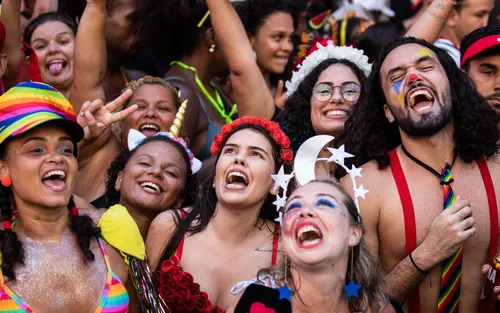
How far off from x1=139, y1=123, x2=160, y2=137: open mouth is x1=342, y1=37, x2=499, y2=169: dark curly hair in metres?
1.34

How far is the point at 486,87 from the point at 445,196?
42.8 inches

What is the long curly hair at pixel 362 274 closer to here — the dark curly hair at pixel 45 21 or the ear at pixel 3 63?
the ear at pixel 3 63

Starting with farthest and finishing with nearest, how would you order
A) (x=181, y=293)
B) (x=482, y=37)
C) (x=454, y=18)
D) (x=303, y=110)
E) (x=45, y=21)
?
(x=454, y=18) → (x=45, y=21) → (x=303, y=110) → (x=482, y=37) → (x=181, y=293)

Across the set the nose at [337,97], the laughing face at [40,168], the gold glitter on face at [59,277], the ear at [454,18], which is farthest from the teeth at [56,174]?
the ear at [454,18]

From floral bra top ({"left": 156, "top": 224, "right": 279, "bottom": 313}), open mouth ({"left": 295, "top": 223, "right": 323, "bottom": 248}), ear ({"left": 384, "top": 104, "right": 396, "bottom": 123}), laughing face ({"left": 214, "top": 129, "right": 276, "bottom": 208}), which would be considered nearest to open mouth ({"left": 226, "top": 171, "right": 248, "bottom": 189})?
laughing face ({"left": 214, "top": 129, "right": 276, "bottom": 208})

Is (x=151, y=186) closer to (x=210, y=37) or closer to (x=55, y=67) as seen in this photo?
(x=55, y=67)

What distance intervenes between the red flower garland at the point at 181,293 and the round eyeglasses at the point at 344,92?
1608 mm

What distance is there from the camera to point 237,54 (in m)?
5.78

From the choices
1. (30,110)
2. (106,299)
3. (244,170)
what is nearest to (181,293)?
(106,299)

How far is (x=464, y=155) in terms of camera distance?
4895 mm

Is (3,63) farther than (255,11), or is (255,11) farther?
(255,11)

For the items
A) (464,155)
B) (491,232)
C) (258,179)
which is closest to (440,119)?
(464,155)

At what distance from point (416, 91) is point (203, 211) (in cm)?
127

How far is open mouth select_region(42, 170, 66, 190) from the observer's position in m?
4.21
